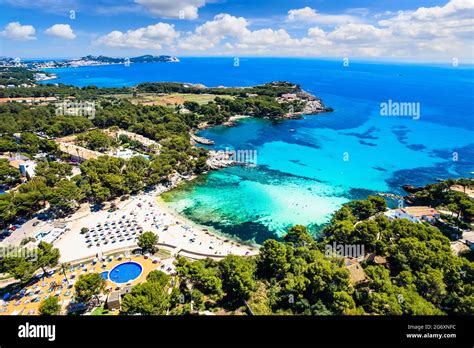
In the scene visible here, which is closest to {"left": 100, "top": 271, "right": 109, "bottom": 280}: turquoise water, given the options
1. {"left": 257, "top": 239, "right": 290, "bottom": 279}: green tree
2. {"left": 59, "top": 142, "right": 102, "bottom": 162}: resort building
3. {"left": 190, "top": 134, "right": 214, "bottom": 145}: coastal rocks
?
{"left": 257, "top": 239, "right": 290, "bottom": 279}: green tree

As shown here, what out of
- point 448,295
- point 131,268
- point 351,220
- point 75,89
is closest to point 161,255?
point 131,268

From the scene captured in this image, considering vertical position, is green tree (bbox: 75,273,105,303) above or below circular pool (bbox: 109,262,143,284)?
above

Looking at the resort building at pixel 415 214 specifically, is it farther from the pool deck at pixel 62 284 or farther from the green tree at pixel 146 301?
the green tree at pixel 146 301

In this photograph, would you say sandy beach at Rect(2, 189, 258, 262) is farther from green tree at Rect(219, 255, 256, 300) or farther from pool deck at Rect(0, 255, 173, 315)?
green tree at Rect(219, 255, 256, 300)

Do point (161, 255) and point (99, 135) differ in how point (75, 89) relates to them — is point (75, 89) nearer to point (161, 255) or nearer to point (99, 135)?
point (99, 135)

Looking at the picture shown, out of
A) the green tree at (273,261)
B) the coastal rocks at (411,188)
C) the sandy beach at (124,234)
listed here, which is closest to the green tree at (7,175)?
the sandy beach at (124,234)

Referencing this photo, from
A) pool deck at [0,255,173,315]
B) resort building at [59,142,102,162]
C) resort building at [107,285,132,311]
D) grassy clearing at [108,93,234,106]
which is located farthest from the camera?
grassy clearing at [108,93,234,106]
